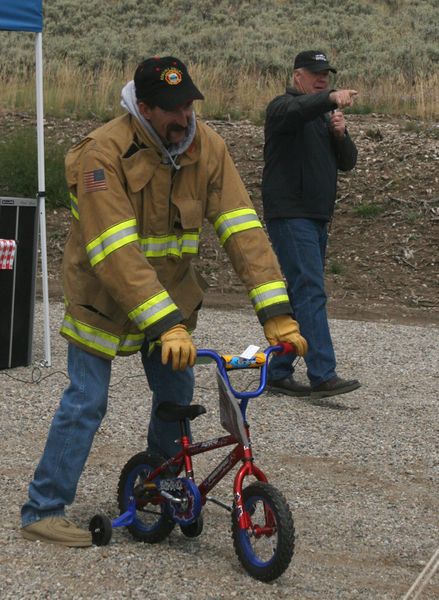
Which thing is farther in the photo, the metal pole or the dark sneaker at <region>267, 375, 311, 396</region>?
the metal pole

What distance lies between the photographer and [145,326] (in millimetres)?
4305

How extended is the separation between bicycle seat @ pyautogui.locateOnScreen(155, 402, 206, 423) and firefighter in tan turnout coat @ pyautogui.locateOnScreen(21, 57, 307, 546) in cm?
20

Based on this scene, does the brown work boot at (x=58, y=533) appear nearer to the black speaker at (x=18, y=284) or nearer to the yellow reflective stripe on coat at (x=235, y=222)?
the yellow reflective stripe on coat at (x=235, y=222)

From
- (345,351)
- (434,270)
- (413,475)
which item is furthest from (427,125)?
(413,475)

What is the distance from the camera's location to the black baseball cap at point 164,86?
442cm

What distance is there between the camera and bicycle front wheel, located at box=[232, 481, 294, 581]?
421 cm

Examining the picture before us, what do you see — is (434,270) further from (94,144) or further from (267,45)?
(267,45)

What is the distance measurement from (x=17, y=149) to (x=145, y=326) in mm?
12288

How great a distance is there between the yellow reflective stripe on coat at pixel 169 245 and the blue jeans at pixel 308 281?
2.90 m

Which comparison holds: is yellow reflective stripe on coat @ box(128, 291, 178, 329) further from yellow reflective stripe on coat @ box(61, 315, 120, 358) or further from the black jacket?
the black jacket

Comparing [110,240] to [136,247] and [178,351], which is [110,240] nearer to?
[136,247]

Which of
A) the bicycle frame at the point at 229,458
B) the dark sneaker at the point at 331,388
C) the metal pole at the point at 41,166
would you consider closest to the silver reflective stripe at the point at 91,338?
the bicycle frame at the point at 229,458

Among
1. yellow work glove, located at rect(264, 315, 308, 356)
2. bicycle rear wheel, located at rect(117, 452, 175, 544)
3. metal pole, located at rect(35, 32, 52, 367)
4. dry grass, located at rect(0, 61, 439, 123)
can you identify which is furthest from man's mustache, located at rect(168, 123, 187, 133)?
dry grass, located at rect(0, 61, 439, 123)

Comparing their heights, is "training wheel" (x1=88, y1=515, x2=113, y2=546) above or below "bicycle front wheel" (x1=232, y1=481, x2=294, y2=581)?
below
